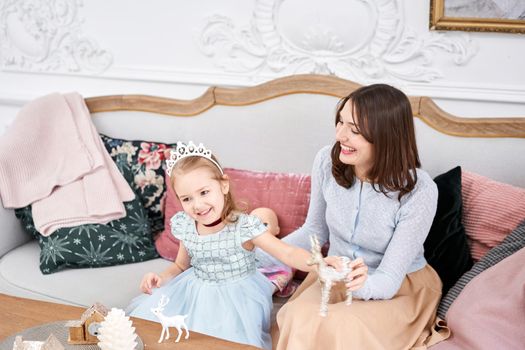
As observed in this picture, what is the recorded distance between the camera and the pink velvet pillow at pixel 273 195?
7.47 ft

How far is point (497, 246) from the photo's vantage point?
6.14ft

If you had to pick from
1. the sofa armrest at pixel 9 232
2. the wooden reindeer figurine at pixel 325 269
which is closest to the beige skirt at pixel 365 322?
the wooden reindeer figurine at pixel 325 269

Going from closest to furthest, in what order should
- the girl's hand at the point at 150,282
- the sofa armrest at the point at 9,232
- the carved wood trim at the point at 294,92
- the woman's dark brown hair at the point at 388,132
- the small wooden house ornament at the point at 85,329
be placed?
the small wooden house ornament at the point at 85,329 → the woman's dark brown hair at the point at 388,132 → the girl's hand at the point at 150,282 → the carved wood trim at the point at 294,92 → the sofa armrest at the point at 9,232

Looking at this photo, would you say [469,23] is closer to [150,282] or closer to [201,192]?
[201,192]

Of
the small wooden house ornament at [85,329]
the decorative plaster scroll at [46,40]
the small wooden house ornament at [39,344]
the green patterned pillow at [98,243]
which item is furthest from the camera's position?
the decorative plaster scroll at [46,40]

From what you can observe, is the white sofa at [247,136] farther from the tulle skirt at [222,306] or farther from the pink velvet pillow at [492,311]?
the pink velvet pillow at [492,311]

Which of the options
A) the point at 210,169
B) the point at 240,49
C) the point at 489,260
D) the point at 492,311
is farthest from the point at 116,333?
the point at 240,49

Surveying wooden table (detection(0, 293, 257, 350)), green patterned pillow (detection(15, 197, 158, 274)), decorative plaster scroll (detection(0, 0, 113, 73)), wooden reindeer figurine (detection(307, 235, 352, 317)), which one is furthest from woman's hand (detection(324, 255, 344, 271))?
decorative plaster scroll (detection(0, 0, 113, 73))

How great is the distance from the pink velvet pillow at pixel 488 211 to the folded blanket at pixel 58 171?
121 centimetres

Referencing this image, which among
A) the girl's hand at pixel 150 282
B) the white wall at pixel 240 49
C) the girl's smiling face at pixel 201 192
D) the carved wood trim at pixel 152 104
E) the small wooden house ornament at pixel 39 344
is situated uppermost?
the white wall at pixel 240 49

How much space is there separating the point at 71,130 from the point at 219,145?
1.89ft

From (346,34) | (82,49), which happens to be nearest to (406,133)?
(346,34)

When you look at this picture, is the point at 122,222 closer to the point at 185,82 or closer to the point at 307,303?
the point at 185,82

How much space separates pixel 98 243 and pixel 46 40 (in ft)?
3.80
